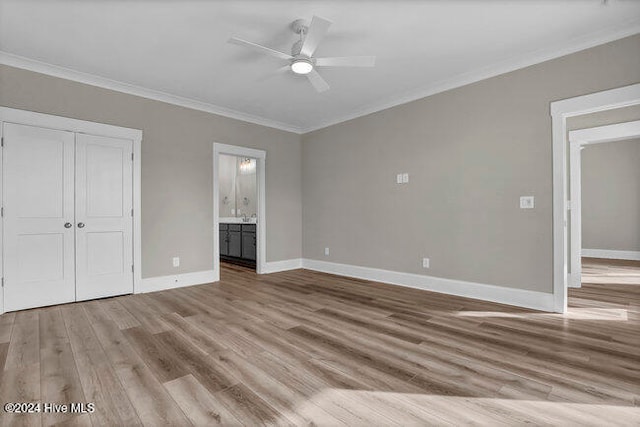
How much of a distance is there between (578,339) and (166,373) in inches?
122

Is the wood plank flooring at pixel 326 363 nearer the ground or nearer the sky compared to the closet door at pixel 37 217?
nearer the ground

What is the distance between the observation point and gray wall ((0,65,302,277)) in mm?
3611

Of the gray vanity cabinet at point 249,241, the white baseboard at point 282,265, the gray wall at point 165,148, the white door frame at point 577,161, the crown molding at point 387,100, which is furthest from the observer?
the gray vanity cabinet at point 249,241

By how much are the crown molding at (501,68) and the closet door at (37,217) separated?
406 cm

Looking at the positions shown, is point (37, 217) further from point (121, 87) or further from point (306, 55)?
point (306, 55)

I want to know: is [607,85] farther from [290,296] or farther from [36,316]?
[36,316]

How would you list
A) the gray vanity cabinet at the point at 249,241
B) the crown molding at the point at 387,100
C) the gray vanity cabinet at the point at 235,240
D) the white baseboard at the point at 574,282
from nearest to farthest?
the crown molding at the point at 387,100
the white baseboard at the point at 574,282
the gray vanity cabinet at the point at 249,241
the gray vanity cabinet at the point at 235,240

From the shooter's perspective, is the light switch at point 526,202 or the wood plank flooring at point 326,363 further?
the light switch at point 526,202

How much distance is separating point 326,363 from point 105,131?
3853mm

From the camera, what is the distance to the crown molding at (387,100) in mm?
3027

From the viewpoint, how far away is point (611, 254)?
722cm

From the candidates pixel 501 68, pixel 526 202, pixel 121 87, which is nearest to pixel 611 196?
pixel 526 202

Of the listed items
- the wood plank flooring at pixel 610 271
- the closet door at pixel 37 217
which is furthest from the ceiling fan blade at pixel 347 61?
the wood plank flooring at pixel 610 271

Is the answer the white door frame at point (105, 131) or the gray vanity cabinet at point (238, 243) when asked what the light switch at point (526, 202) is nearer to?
the gray vanity cabinet at point (238, 243)
